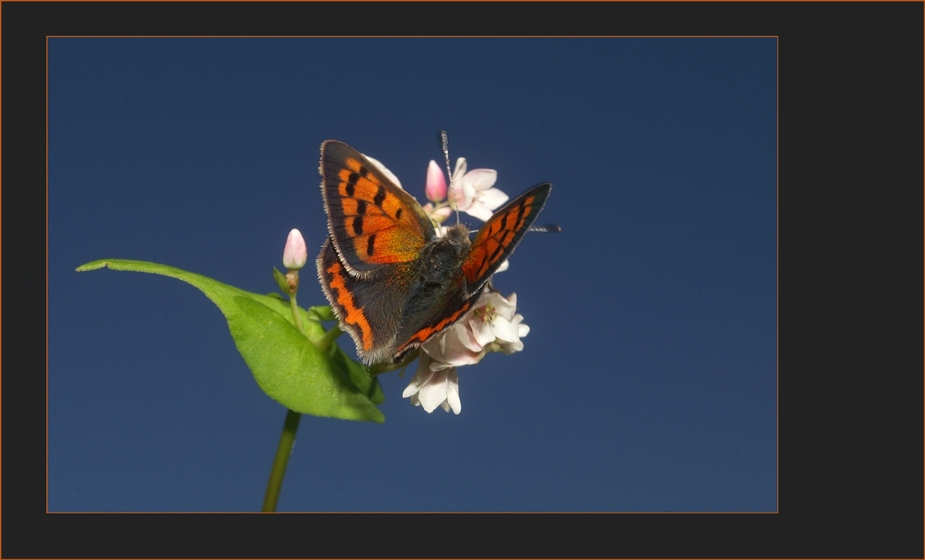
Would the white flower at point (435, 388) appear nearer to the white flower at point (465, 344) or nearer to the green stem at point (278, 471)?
the white flower at point (465, 344)

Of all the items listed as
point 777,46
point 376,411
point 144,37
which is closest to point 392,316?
point 376,411

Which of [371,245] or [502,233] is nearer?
[502,233]

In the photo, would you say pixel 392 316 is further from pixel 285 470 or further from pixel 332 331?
pixel 285 470

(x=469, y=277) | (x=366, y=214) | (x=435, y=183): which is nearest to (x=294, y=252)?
(x=366, y=214)

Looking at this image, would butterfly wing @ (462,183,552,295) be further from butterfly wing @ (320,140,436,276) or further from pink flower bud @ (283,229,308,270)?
pink flower bud @ (283,229,308,270)

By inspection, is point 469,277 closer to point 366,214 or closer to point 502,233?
point 502,233

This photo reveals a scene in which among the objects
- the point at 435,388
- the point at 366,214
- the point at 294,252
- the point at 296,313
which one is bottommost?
the point at 435,388

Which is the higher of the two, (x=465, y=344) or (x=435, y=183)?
(x=435, y=183)

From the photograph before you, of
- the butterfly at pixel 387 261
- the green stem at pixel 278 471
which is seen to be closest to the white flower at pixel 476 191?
the butterfly at pixel 387 261
